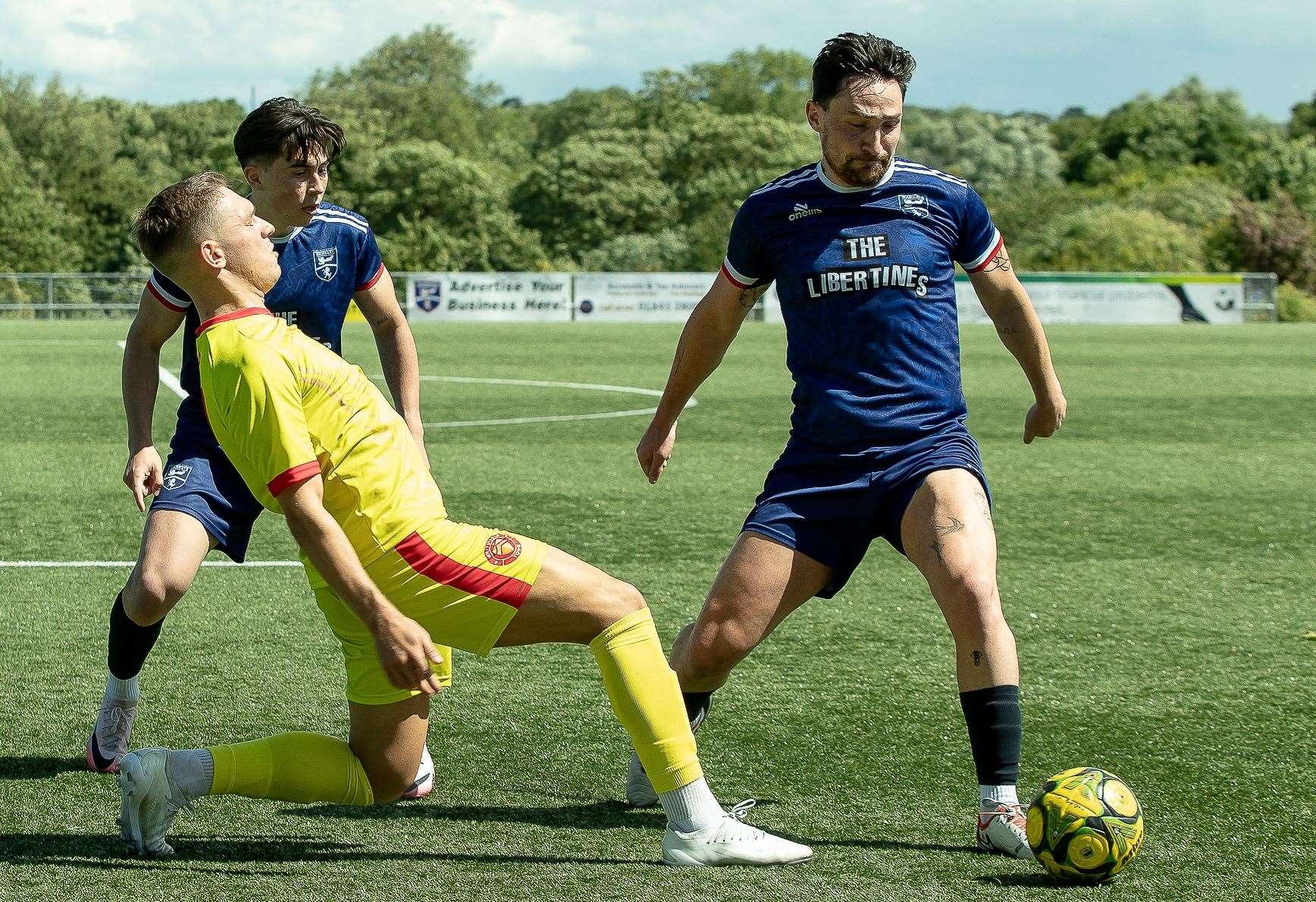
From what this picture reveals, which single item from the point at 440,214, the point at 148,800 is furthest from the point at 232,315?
the point at 440,214

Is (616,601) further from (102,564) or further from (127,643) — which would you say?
(102,564)

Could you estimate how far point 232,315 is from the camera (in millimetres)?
3701

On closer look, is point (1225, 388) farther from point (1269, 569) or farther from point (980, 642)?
point (980, 642)

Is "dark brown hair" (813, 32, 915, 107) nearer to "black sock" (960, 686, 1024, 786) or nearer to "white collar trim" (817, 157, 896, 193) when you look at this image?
"white collar trim" (817, 157, 896, 193)

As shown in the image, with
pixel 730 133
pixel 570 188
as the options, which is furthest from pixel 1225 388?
pixel 730 133

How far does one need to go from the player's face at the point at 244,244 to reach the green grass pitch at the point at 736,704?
4.79ft

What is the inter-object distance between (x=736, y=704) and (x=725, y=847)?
177 centimetres

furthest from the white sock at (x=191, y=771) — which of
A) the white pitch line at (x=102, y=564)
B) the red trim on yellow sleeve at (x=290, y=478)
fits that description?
the white pitch line at (x=102, y=564)

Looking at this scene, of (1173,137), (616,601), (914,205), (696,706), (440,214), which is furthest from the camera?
(1173,137)

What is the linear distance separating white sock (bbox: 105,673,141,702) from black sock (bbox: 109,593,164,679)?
13mm

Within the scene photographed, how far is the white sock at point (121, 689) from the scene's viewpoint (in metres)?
4.94

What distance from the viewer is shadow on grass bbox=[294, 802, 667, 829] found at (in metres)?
4.47

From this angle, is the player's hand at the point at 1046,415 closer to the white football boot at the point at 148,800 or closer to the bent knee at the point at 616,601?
the bent knee at the point at 616,601

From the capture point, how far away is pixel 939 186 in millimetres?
4637
